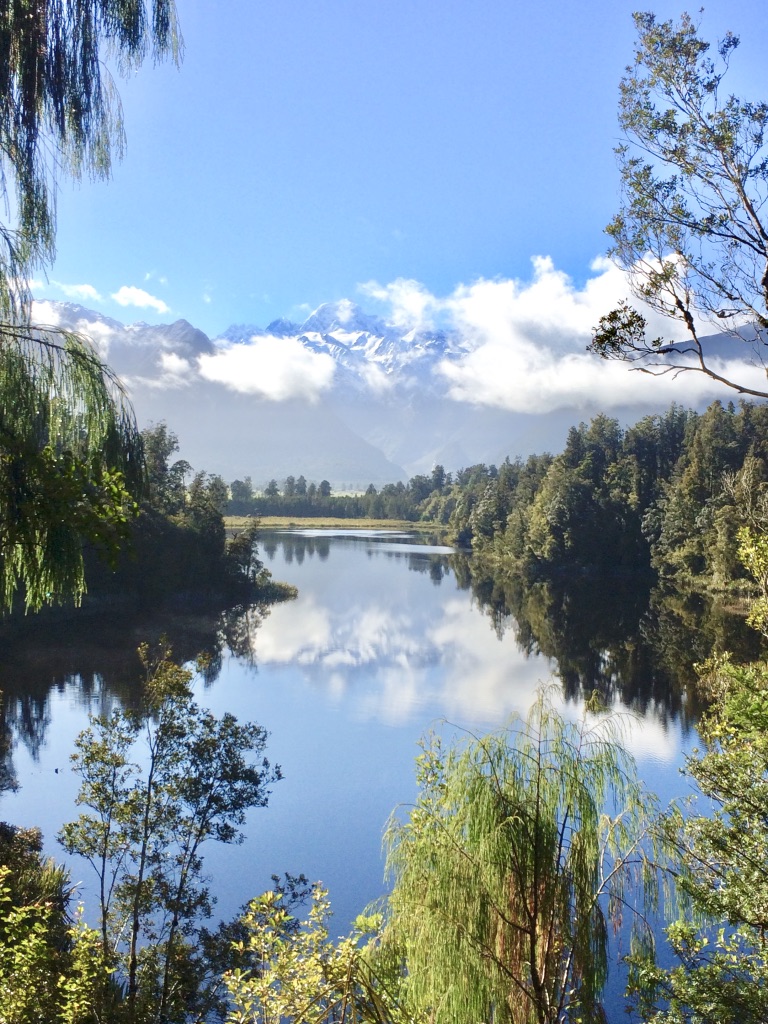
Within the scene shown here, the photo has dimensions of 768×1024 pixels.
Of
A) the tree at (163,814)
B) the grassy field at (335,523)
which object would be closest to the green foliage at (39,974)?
the tree at (163,814)

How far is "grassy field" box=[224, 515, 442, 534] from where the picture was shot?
88.7m

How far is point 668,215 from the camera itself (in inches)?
204

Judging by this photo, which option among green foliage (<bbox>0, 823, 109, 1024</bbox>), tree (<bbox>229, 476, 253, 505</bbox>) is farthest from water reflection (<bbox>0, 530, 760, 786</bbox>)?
tree (<bbox>229, 476, 253, 505</bbox>)

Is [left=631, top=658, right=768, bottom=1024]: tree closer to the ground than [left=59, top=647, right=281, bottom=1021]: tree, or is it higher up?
higher up

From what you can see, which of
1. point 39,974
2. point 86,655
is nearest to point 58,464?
point 39,974

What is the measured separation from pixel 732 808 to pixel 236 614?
30.3 meters

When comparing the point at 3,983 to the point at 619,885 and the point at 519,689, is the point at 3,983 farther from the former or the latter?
the point at 519,689

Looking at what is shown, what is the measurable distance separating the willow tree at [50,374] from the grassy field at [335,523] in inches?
3178

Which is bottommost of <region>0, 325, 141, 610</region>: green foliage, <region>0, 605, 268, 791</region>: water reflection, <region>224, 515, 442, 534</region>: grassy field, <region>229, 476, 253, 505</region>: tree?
<region>0, 605, 268, 791</region>: water reflection

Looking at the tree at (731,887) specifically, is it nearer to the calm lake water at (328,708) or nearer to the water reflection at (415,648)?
the calm lake water at (328,708)

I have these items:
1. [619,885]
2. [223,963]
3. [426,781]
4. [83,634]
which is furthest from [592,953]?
[83,634]

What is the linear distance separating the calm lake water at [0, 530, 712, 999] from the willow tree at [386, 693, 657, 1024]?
577 mm

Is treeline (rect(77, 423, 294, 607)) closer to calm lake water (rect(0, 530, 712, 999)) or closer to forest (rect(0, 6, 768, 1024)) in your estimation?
calm lake water (rect(0, 530, 712, 999))

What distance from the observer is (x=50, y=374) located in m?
3.00
